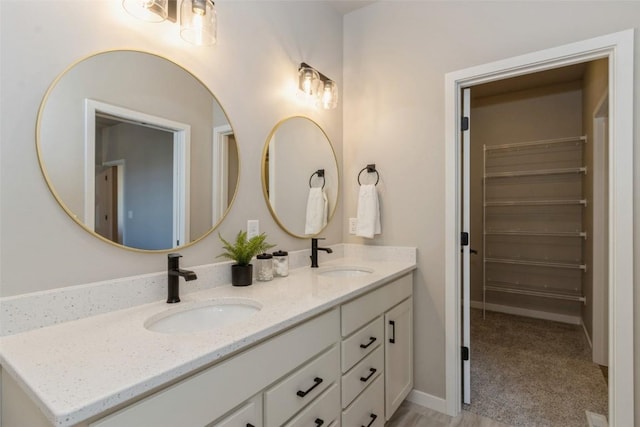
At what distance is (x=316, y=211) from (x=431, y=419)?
1.42 metres

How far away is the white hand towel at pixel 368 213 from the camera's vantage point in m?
2.17

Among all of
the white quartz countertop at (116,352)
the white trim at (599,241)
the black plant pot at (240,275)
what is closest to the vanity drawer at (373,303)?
the white quartz countertop at (116,352)

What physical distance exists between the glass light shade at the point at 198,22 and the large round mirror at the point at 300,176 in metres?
0.60

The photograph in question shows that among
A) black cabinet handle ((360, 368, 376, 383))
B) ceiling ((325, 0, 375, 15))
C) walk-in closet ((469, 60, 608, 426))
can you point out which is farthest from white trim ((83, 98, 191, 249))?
walk-in closet ((469, 60, 608, 426))

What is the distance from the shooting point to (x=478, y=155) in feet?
13.1

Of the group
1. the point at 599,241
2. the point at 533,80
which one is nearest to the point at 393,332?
the point at 599,241

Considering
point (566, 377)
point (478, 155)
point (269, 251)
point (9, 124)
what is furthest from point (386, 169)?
point (478, 155)

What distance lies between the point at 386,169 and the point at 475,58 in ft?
2.68

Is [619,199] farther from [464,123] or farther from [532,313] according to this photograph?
[532,313]

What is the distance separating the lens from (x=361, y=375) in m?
1.48

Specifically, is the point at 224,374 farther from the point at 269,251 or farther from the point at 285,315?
the point at 269,251

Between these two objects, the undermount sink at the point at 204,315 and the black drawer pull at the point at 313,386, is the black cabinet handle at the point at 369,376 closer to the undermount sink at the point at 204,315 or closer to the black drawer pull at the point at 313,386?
the black drawer pull at the point at 313,386

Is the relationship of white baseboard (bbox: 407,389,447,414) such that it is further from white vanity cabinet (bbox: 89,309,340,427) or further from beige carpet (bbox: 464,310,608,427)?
white vanity cabinet (bbox: 89,309,340,427)

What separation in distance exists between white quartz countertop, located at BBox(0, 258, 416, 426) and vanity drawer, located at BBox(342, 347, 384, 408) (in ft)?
1.21
